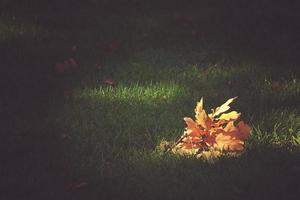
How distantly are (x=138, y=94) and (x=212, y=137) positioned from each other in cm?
102

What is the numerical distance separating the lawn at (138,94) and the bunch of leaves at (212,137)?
8 centimetres

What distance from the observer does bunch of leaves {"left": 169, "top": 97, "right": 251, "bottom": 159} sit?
2.83 metres

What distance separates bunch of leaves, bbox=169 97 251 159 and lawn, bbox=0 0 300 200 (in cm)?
8

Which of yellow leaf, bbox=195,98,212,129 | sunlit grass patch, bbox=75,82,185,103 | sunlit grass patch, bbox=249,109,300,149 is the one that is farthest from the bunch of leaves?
sunlit grass patch, bbox=75,82,185,103

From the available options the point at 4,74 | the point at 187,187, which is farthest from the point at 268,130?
the point at 4,74

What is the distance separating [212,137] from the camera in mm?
2916

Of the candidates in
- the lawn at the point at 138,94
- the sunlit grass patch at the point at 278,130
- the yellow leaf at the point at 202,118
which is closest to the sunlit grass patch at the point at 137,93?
the lawn at the point at 138,94

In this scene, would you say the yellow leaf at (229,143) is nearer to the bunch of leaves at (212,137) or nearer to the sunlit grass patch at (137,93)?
the bunch of leaves at (212,137)

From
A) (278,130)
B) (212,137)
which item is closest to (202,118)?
(212,137)

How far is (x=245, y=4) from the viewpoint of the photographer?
6535 millimetres

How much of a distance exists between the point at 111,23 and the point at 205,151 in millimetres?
3006

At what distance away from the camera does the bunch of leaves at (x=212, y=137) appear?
2832 millimetres

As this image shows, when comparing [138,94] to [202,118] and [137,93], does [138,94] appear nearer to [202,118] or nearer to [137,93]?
[137,93]

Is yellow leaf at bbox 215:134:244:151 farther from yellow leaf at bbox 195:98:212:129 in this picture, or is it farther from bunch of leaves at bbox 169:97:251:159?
yellow leaf at bbox 195:98:212:129
